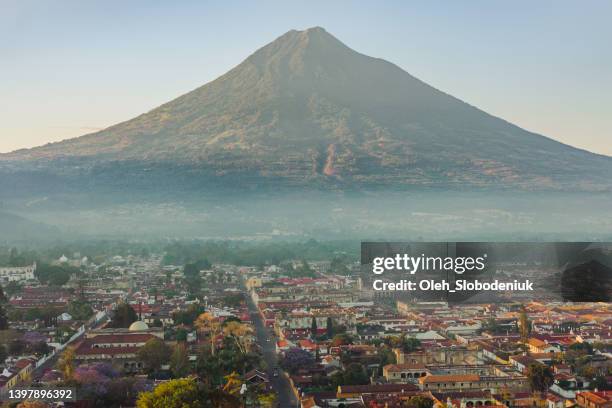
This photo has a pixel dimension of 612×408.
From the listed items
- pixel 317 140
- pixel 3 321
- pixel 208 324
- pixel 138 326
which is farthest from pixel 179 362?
pixel 317 140

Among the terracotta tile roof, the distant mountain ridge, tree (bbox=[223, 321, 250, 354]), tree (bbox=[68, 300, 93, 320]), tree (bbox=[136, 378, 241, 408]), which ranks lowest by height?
tree (bbox=[68, 300, 93, 320])

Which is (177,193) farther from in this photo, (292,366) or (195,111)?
(292,366)

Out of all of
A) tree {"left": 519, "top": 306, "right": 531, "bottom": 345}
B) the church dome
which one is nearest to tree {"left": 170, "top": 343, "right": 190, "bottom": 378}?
the church dome

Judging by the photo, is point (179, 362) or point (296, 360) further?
point (296, 360)

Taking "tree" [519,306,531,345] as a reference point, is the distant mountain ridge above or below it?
above

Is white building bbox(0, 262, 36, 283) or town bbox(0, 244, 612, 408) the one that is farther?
white building bbox(0, 262, 36, 283)

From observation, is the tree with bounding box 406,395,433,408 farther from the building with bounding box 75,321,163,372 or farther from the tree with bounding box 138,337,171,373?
the building with bounding box 75,321,163,372

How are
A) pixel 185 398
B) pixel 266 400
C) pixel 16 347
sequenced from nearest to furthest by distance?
1. pixel 185 398
2. pixel 266 400
3. pixel 16 347

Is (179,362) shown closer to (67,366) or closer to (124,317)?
(67,366)
